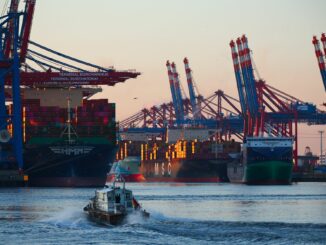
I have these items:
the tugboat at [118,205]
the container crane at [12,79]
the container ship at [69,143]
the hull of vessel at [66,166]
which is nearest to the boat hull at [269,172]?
the container ship at [69,143]

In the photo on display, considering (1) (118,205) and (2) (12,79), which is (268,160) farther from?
(1) (118,205)

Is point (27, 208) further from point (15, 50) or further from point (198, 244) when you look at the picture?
point (15, 50)

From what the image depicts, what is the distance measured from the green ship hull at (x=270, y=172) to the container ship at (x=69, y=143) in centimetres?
3803

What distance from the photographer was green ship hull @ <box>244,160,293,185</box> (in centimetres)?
18650

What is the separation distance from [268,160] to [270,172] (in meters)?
1.84

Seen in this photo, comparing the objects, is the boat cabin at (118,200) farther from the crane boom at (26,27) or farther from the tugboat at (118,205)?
the crane boom at (26,27)

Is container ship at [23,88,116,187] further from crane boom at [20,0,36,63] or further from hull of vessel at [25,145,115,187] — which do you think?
crane boom at [20,0,36,63]

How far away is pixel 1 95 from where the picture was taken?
14575 cm

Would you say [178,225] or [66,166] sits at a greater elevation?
[66,166]

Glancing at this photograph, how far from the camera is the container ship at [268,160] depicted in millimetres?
186750

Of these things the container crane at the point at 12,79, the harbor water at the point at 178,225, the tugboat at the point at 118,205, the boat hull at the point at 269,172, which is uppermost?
the container crane at the point at 12,79

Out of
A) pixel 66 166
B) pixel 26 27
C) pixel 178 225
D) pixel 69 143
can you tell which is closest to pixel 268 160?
pixel 69 143

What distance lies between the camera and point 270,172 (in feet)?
612

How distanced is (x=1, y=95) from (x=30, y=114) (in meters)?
7.26
